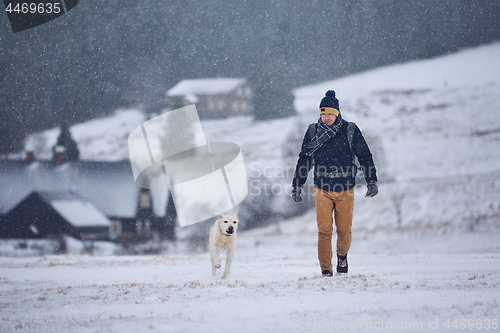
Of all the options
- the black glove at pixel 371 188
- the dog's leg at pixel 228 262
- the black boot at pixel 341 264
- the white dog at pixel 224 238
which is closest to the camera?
the black glove at pixel 371 188

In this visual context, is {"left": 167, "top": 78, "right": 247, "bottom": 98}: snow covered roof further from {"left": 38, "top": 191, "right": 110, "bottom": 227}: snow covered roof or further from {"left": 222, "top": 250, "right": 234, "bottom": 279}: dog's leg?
{"left": 222, "top": 250, "right": 234, "bottom": 279}: dog's leg

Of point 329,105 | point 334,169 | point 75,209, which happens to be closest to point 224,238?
point 334,169

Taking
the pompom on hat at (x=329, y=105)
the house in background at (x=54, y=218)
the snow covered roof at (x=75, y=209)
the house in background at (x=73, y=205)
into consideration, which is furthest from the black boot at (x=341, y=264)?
the snow covered roof at (x=75, y=209)

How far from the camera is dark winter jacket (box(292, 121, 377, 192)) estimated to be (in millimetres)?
8141

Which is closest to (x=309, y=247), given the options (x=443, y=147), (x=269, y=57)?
(x=269, y=57)

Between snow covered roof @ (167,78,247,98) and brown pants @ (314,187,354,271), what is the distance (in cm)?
2579

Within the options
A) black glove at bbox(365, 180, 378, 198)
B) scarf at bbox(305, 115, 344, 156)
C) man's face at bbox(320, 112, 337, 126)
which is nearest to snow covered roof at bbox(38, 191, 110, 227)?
scarf at bbox(305, 115, 344, 156)

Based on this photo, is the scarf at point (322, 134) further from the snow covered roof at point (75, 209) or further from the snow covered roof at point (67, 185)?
the snow covered roof at point (67, 185)

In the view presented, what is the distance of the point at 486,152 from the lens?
1534 inches

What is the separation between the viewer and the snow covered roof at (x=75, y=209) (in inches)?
1173

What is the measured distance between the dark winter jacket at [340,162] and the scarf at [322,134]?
89mm

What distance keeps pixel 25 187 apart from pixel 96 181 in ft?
13.4

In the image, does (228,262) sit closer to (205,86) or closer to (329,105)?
(329,105)

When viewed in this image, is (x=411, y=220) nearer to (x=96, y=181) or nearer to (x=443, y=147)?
(x=443, y=147)
